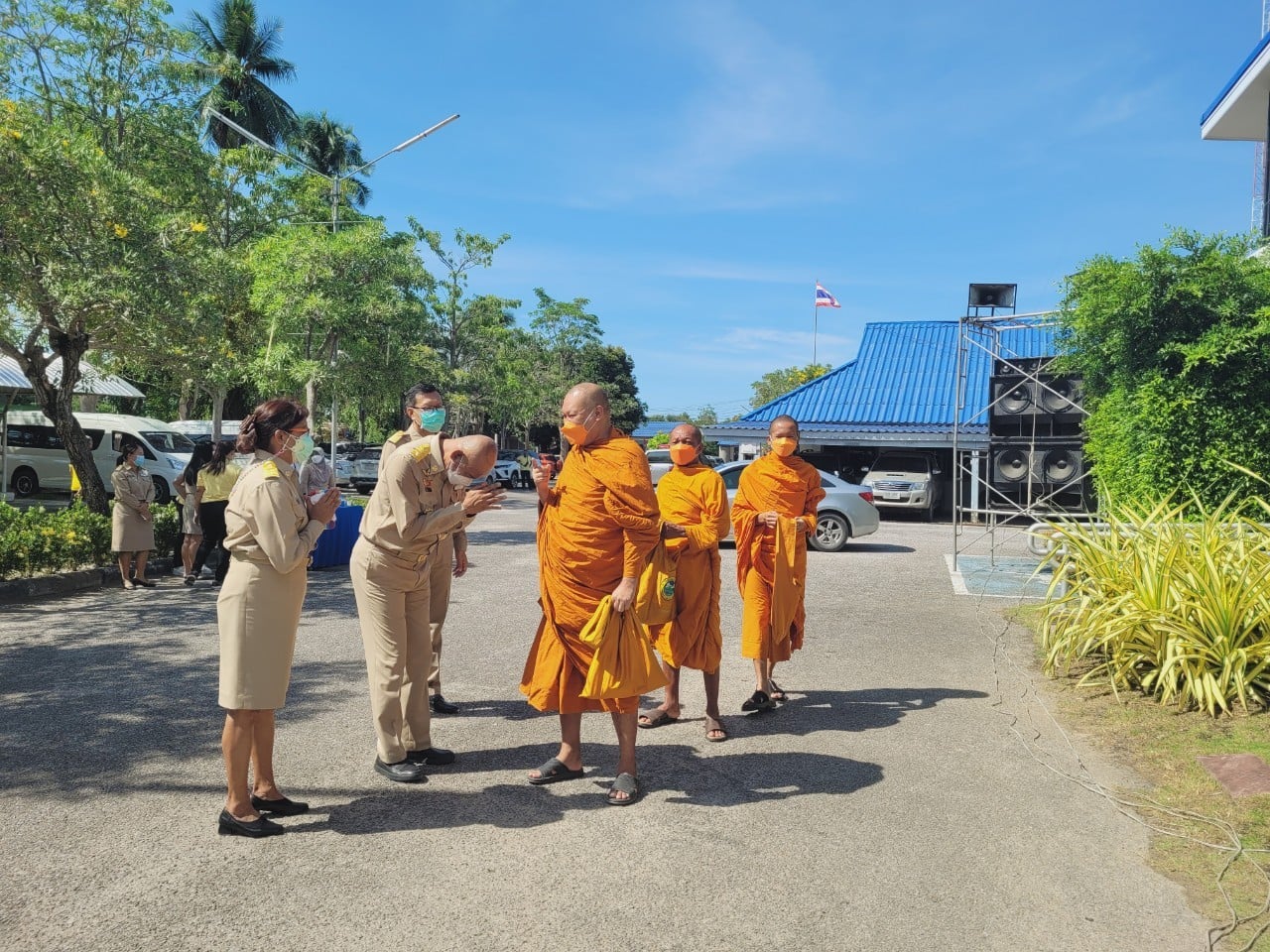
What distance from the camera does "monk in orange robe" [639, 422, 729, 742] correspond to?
534cm

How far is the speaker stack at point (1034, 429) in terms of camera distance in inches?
579

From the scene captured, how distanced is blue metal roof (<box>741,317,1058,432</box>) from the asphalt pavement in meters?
19.9

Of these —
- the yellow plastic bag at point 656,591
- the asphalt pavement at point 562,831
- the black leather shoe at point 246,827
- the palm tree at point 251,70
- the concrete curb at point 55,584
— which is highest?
the palm tree at point 251,70

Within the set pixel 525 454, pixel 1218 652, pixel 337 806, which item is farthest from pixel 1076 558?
pixel 525 454

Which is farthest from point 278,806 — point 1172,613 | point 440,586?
point 1172,613

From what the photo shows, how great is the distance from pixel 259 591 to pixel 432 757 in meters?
1.43

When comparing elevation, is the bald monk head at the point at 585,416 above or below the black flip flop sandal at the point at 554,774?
above

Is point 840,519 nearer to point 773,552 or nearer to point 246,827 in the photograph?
point 773,552

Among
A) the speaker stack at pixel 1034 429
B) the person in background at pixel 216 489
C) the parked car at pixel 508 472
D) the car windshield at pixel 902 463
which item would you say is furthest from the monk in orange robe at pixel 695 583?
the parked car at pixel 508 472

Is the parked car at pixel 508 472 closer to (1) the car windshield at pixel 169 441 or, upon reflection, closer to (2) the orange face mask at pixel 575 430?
(1) the car windshield at pixel 169 441

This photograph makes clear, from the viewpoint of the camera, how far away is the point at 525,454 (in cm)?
4397

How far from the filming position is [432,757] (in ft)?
15.8

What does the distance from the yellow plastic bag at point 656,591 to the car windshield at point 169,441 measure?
2039cm

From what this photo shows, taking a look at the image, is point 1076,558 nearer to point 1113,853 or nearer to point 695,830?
point 1113,853
